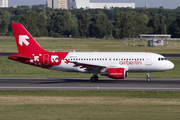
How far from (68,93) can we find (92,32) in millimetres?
164907

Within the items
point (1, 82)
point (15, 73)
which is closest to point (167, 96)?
point (1, 82)

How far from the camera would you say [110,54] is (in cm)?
4016

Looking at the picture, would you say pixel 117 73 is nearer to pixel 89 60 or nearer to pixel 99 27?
pixel 89 60

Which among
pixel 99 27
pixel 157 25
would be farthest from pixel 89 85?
pixel 157 25

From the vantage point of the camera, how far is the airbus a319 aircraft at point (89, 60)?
39375 mm

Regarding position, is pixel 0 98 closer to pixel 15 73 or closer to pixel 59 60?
pixel 59 60
